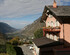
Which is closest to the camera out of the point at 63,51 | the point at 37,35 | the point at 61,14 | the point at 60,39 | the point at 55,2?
the point at 63,51

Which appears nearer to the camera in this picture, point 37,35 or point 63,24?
point 63,24

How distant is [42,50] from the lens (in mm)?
16828

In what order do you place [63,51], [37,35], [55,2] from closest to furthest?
[63,51]
[55,2]
[37,35]

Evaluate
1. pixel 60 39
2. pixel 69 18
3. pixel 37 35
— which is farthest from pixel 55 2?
pixel 37 35

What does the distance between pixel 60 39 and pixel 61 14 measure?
3947 millimetres

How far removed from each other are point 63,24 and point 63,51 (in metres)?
4.23

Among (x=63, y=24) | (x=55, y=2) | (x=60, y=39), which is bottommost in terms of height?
(x=60, y=39)

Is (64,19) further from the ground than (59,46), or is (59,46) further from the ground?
(64,19)

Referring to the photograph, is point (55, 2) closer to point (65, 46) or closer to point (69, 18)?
point (69, 18)

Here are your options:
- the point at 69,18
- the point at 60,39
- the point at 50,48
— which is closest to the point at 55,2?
the point at 69,18

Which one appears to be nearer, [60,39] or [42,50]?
[42,50]

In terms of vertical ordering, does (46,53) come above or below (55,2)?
below

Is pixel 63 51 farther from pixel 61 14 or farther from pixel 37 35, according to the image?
pixel 37 35

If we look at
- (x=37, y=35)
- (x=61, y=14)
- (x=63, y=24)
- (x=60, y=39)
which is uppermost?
(x=61, y=14)
